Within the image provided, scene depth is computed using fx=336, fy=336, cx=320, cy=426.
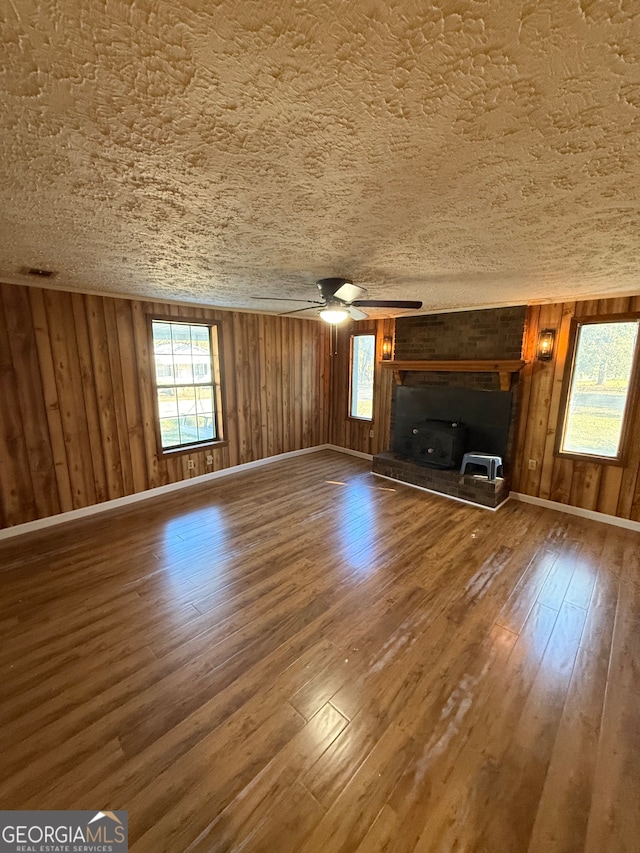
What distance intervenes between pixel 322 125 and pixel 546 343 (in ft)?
12.5

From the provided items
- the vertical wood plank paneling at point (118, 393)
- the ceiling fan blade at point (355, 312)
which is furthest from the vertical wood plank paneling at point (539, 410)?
the vertical wood plank paneling at point (118, 393)

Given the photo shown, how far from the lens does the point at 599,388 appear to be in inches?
141

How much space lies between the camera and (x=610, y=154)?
1.15m

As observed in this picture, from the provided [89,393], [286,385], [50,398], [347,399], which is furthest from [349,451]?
[50,398]

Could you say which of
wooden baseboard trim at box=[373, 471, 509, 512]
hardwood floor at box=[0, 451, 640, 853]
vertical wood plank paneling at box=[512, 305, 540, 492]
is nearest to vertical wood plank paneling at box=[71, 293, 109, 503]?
hardwood floor at box=[0, 451, 640, 853]

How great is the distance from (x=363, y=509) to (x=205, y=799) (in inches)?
111

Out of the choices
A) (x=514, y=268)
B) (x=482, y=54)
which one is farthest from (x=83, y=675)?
(x=514, y=268)

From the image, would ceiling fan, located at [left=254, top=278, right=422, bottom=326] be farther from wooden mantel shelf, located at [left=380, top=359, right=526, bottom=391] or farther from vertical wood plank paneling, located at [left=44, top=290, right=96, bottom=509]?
vertical wood plank paneling, located at [left=44, top=290, right=96, bottom=509]

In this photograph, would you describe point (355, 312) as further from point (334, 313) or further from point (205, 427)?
point (205, 427)

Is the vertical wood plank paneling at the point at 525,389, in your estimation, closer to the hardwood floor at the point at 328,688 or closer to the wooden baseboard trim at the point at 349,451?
the hardwood floor at the point at 328,688

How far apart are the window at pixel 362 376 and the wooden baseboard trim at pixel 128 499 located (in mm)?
1346

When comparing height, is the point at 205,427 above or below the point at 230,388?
below

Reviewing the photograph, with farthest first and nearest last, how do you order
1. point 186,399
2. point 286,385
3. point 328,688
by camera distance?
point 286,385 → point 186,399 → point 328,688

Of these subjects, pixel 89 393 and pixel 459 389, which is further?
pixel 459 389
